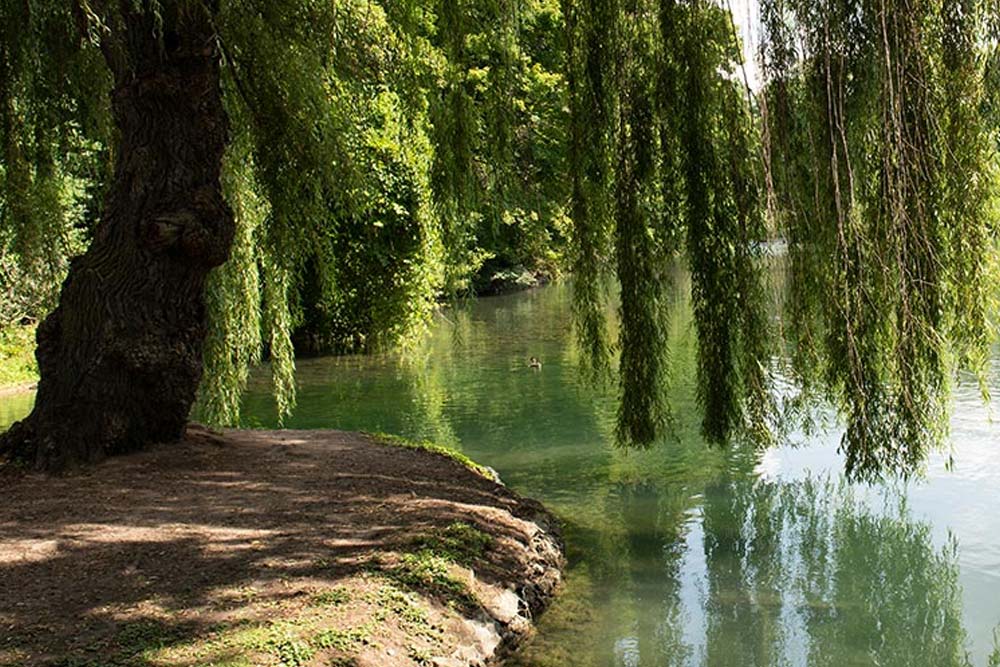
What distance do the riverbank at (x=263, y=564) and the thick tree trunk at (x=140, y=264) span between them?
322 mm

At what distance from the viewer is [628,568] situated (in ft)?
19.6

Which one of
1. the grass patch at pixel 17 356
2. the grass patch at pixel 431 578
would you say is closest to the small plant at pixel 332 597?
the grass patch at pixel 431 578

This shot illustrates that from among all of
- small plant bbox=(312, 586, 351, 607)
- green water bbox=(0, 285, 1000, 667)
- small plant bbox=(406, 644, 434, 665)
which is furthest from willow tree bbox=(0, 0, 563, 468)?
small plant bbox=(406, 644, 434, 665)

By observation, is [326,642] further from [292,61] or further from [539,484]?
[539,484]

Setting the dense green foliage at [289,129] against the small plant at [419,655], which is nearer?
the small plant at [419,655]

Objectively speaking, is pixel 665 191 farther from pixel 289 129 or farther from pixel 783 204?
pixel 289 129

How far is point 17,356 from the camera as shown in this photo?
50.9ft

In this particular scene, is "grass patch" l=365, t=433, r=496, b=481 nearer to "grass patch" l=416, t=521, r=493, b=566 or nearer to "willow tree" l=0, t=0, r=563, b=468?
"grass patch" l=416, t=521, r=493, b=566

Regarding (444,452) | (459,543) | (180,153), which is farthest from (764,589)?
(180,153)

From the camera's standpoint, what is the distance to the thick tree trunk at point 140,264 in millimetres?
5812

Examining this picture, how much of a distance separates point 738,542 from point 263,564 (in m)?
3.28

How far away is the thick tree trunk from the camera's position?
5.81 metres

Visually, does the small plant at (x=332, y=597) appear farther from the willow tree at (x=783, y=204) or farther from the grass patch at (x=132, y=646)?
the willow tree at (x=783, y=204)

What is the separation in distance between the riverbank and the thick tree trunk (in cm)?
32
